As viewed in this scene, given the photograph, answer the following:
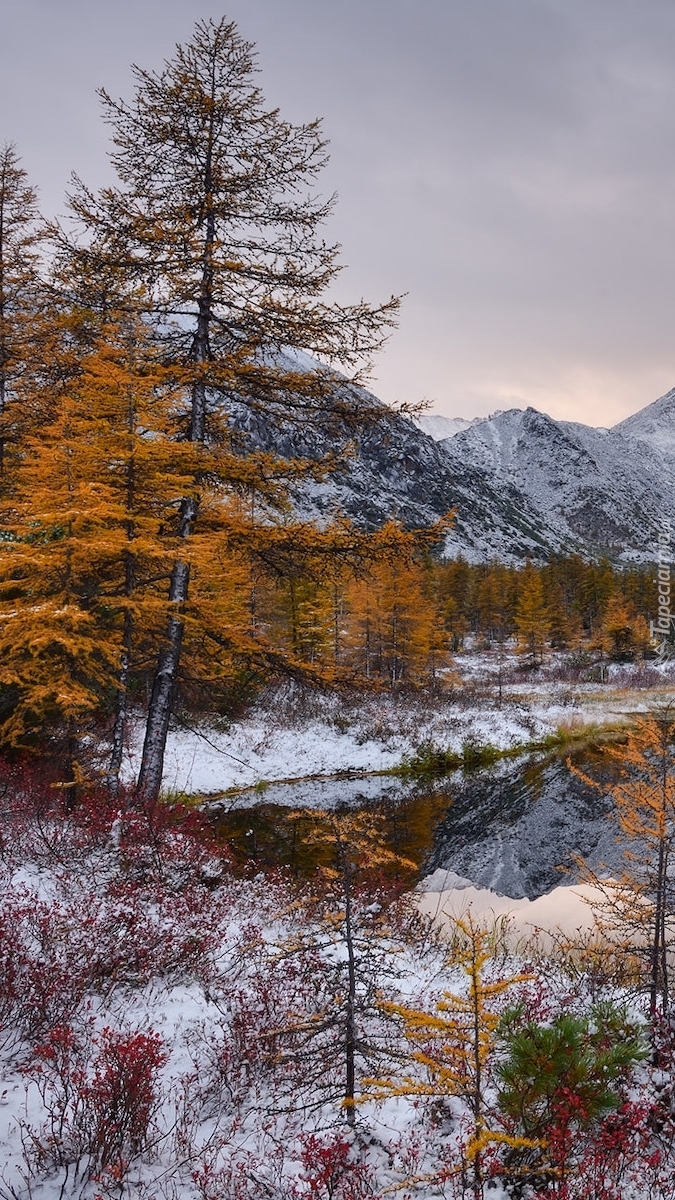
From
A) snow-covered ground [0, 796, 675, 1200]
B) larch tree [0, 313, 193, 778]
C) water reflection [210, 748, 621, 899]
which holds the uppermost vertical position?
larch tree [0, 313, 193, 778]

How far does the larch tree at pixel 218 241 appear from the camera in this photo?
10.0 m

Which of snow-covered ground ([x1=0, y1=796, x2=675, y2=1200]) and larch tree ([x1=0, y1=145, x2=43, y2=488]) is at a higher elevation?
Result: larch tree ([x1=0, y1=145, x2=43, y2=488])

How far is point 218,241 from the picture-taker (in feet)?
31.9

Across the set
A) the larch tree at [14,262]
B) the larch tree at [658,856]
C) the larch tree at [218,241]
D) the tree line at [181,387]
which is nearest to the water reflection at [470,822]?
the tree line at [181,387]

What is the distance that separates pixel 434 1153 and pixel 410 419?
9465 millimetres

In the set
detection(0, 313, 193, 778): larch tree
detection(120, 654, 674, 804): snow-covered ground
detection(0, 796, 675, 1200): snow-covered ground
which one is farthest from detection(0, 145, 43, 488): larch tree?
detection(0, 796, 675, 1200): snow-covered ground

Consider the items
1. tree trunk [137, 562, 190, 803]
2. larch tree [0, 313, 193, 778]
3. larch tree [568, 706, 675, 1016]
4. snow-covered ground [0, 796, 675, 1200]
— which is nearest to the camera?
snow-covered ground [0, 796, 675, 1200]

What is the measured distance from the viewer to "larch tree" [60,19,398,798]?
1000 centimetres

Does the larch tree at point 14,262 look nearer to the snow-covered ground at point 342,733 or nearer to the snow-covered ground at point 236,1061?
the snow-covered ground at point 342,733

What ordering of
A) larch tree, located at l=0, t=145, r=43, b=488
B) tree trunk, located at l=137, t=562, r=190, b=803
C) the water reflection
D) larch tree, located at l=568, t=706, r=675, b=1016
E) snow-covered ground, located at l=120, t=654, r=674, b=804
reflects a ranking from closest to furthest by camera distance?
larch tree, located at l=568, t=706, r=675, b=1016
tree trunk, located at l=137, t=562, r=190, b=803
the water reflection
larch tree, located at l=0, t=145, r=43, b=488
snow-covered ground, located at l=120, t=654, r=674, b=804

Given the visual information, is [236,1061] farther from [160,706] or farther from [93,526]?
[93,526]

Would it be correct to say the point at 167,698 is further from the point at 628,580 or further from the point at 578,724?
the point at 628,580

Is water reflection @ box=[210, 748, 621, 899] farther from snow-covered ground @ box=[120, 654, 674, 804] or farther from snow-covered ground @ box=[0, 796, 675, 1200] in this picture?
snow-covered ground @ box=[0, 796, 675, 1200]

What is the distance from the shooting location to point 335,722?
82.3 ft
